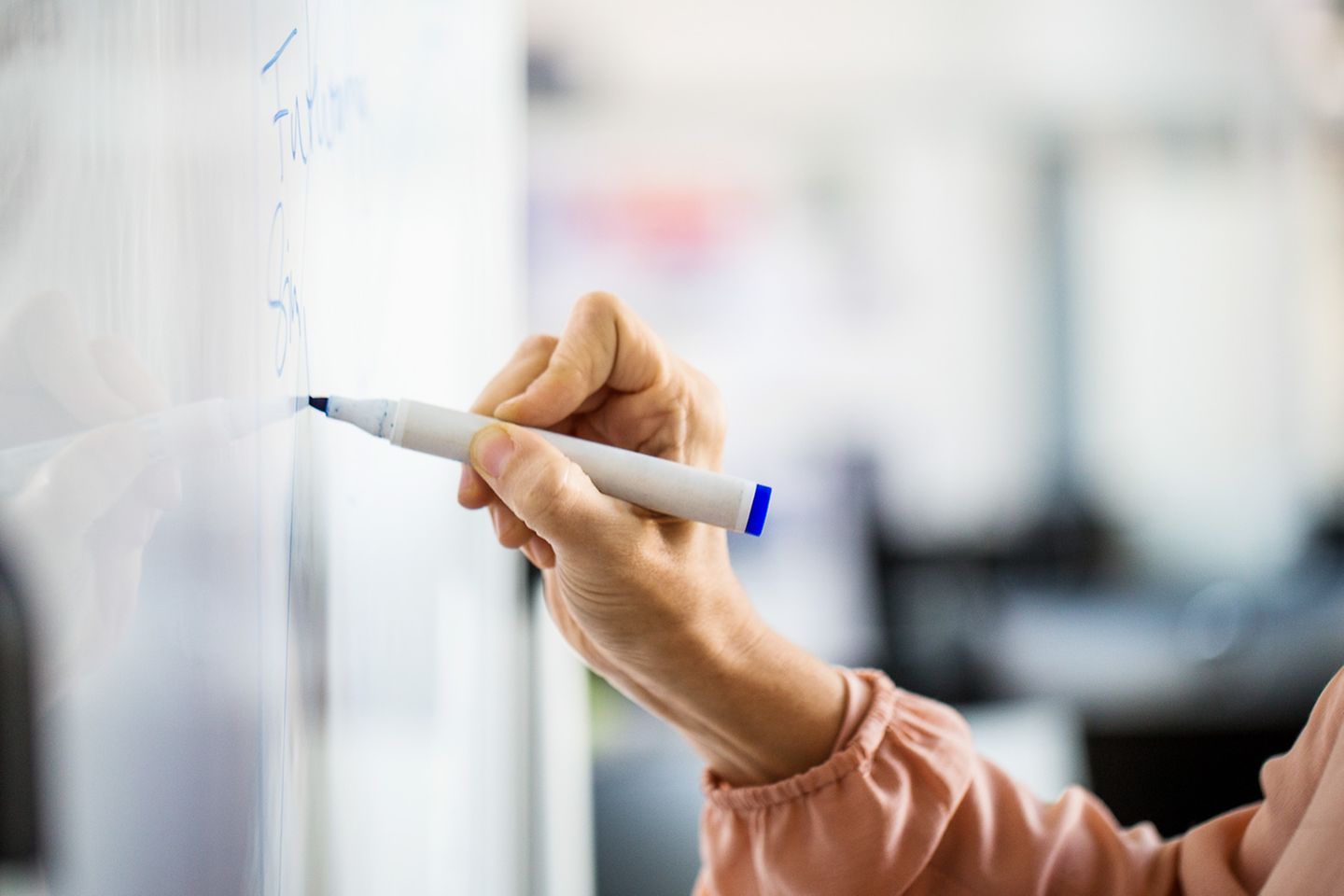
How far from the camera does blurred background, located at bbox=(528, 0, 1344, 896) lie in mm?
1493

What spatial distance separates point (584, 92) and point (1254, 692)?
1.24 m

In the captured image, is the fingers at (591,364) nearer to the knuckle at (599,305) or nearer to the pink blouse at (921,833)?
the knuckle at (599,305)

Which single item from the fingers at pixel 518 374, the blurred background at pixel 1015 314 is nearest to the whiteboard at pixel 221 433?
the fingers at pixel 518 374

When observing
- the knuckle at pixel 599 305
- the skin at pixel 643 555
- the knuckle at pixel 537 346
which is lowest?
the skin at pixel 643 555

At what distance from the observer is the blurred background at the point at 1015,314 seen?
1.49 m

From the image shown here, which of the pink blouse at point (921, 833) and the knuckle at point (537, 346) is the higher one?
the knuckle at point (537, 346)

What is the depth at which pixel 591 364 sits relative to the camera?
0.41m

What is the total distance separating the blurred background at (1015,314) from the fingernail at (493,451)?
114cm

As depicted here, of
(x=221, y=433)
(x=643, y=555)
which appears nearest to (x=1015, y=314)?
(x=643, y=555)

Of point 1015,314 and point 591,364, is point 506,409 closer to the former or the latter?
point 591,364

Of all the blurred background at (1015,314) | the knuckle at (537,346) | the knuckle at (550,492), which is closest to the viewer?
the knuckle at (550,492)

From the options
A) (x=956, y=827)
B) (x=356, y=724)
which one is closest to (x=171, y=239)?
(x=356, y=724)

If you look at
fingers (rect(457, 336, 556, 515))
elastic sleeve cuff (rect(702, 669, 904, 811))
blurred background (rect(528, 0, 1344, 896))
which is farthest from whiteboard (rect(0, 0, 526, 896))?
blurred background (rect(528, 0, 1344, 896))

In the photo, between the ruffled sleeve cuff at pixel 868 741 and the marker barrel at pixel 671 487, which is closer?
the marker barrel at pixel 671 487
